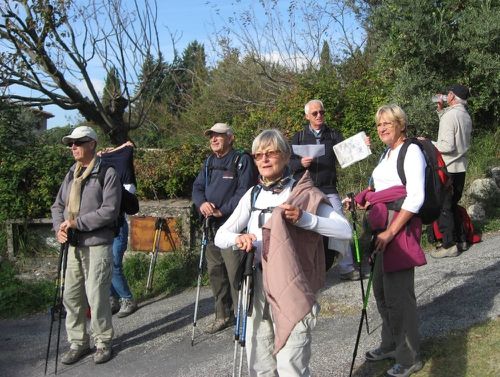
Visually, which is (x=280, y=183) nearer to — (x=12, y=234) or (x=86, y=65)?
(x=12, y=234)

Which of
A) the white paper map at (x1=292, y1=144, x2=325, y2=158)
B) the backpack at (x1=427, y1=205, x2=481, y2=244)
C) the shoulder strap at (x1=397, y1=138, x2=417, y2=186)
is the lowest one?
the backpack at (x1=427, y1=205, x2=481, y2=244)

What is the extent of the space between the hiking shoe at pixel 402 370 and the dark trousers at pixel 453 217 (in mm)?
3097

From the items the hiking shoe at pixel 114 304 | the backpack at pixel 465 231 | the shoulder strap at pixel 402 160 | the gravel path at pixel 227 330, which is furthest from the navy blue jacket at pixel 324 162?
the hiking shoe at pixel 114 304

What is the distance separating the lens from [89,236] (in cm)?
494

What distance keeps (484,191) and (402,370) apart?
5.61 metres

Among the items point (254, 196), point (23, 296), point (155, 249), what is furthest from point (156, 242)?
point (254, 196)

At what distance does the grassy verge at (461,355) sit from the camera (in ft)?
12.3

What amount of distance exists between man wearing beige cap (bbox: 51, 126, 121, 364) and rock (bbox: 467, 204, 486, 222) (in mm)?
5512

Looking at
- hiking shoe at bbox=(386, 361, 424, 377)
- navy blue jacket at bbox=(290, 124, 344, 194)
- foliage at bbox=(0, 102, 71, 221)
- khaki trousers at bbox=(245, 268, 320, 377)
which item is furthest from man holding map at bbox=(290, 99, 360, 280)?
foliage at bbox=(0, 102, 71, 221)

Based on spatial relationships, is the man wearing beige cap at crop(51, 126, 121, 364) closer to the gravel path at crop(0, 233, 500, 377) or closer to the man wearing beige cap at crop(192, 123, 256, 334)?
the gravel path at crop(0, 233, 500, 377)

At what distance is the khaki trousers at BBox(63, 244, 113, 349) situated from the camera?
16.2 ft

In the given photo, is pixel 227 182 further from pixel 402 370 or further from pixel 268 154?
pixel 402 370

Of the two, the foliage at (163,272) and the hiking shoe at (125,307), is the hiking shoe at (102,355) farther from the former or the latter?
the foliage at (163,272)

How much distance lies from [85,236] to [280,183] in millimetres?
2372
